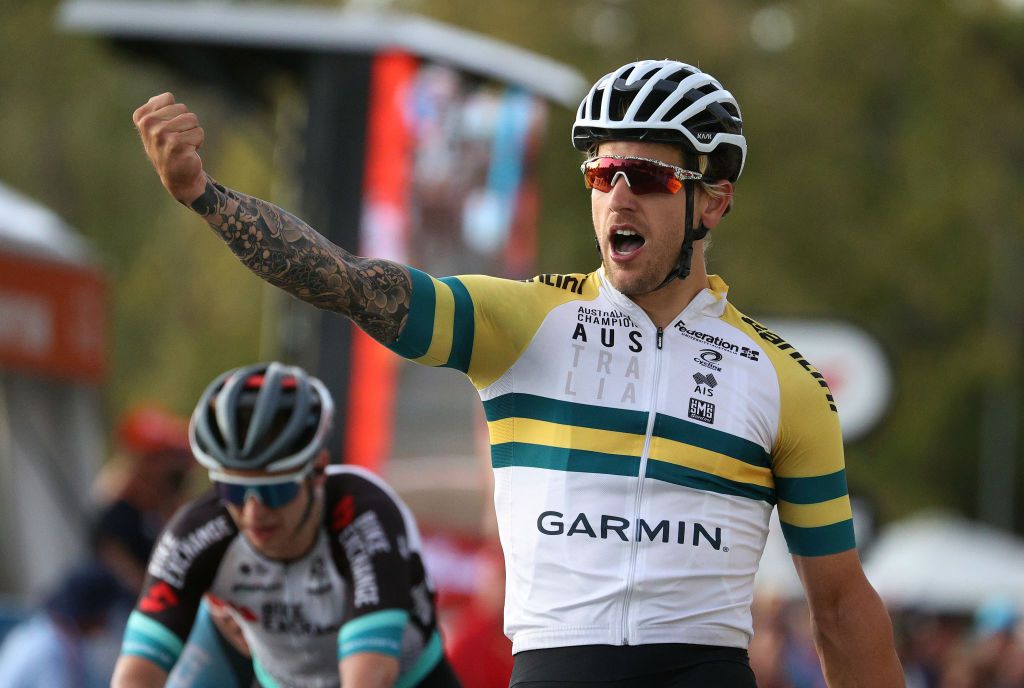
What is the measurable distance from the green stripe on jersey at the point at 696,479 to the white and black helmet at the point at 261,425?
169 cm

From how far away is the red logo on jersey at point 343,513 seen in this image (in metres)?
5.29

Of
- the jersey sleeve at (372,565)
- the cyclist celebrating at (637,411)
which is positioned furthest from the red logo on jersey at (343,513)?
the cyclist celebrating at (637,411)

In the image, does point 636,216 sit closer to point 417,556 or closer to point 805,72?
point 417,556

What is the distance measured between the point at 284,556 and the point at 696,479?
1.93m

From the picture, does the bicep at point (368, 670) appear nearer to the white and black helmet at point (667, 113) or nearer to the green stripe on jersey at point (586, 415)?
the green stripe on jersey at point (586, 415)

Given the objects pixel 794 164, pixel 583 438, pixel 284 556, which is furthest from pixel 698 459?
pixel 794 164

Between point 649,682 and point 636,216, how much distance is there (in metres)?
1.12

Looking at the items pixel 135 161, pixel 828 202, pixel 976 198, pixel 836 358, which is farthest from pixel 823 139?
pixel 836 358

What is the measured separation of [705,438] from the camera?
3.83m

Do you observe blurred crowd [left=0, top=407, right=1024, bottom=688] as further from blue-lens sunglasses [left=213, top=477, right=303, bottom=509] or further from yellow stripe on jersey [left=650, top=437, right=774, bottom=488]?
yellow stripe on jersey [left=650, top=437, right=774, bottom=488]

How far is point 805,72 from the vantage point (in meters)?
32.8

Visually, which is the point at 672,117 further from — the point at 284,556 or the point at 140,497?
the point at 140,497

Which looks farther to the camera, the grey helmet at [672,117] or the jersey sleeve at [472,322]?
the grey helmet at [672,117]

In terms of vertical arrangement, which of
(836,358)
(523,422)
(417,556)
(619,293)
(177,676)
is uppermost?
(836,358)
